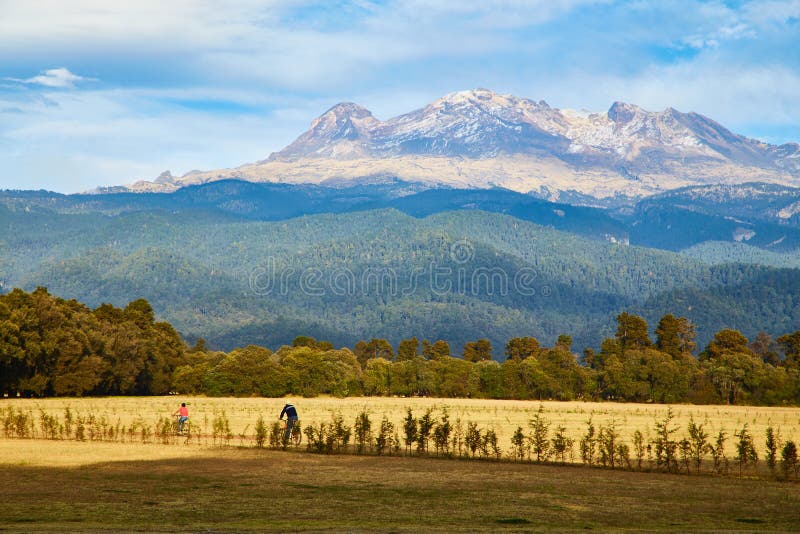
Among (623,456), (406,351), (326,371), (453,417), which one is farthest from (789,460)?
(406,351)

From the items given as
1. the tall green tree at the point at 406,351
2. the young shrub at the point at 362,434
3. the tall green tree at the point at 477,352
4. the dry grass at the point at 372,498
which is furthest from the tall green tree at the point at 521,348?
the dry grass at the point at 372,498

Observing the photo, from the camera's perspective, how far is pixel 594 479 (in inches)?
1522

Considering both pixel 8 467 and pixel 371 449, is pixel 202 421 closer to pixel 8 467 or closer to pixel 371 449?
pixel 371 449

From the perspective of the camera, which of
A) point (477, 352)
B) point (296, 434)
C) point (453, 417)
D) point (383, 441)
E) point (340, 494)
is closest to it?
point (340, 494)

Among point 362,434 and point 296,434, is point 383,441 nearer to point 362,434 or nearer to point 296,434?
point 362,434

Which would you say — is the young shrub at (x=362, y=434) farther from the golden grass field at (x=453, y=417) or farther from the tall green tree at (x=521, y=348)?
the tall green tree at (x=521, y=348)

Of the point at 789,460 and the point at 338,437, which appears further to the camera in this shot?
the point at 338,437

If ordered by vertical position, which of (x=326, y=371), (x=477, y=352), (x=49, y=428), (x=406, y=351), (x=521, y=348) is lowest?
(x=49, y=428)

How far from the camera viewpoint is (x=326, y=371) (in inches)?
4958

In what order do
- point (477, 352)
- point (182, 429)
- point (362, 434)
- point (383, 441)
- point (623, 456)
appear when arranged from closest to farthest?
point (623, 456) → point (383, 441) → point (362, 434) → point (182, 429) → point (477, 352)

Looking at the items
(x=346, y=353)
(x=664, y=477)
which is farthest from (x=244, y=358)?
(x=664, y=477)

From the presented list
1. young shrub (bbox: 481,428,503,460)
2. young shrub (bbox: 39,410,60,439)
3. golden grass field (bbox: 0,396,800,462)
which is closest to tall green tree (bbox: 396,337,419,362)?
golden grass field (bbox: 0,396,800,462)

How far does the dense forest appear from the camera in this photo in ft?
337

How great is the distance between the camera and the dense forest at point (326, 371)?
102812mm
